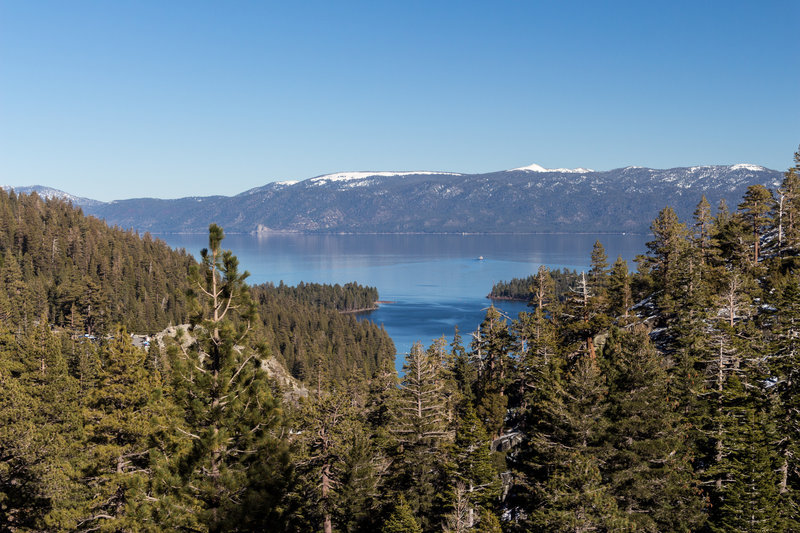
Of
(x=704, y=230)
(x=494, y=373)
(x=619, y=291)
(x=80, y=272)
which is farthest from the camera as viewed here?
(x=80, y=272)

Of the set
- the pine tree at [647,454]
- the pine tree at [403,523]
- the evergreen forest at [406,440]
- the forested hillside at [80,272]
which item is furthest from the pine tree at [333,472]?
the forested hillside at [80,272]

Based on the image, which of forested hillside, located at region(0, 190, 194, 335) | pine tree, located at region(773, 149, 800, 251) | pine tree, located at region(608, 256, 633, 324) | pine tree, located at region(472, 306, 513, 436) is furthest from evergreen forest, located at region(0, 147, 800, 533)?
forested hillside, located at region(0, 190, 194, 335)

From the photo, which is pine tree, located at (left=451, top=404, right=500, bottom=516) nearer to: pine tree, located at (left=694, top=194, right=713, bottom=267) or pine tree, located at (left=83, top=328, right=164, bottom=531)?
pine tree, located at (left=83, top=328, right=164, bottom=531)

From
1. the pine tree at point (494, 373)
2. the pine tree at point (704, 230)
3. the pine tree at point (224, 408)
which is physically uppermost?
the pine tree at point (704, 230)

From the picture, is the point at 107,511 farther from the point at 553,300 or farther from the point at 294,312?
the point at 294,312

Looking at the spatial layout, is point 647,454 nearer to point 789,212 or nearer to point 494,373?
point 494,373

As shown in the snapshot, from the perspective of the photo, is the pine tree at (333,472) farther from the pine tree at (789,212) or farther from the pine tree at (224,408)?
the pine tree at (789,212)

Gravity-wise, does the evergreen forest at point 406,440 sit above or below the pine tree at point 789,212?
below

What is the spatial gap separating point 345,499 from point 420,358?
9.76 meters

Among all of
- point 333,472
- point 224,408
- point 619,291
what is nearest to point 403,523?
point 333,472

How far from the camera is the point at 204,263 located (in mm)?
20234

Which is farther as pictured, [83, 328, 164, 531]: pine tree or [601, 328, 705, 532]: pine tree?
[83, 328, 164, 531]: pine tree

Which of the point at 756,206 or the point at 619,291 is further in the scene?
the point at 756,206

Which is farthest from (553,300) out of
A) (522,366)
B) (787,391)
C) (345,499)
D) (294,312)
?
(294,312)
